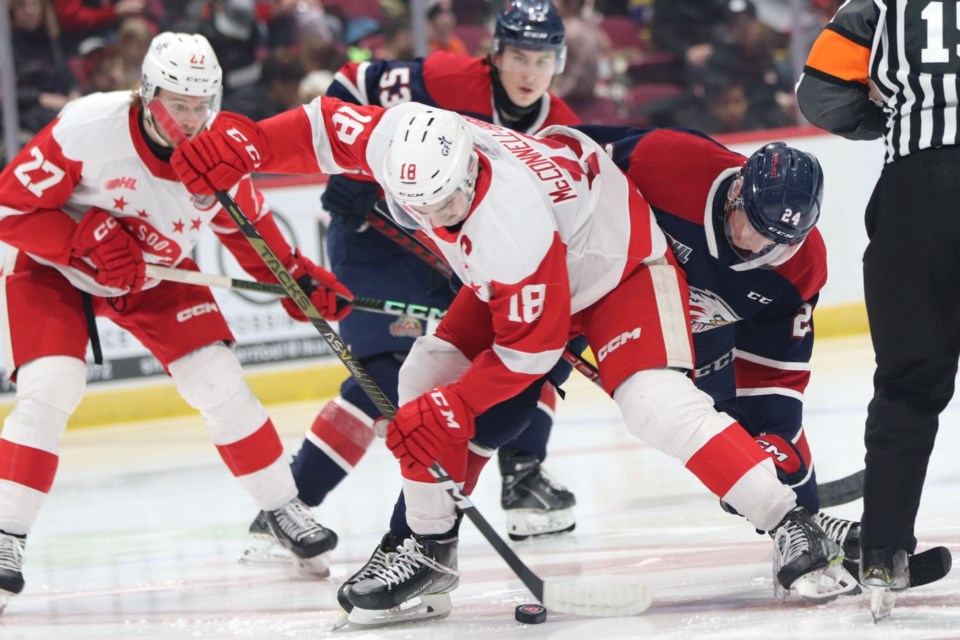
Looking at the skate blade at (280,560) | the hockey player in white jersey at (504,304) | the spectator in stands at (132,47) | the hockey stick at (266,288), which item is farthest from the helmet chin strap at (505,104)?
the spectator in stands at (132,47)

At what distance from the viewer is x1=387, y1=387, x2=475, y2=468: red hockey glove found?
257cm

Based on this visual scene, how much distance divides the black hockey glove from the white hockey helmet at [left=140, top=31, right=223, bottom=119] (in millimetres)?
605

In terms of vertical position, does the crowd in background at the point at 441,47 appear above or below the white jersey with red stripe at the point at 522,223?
below

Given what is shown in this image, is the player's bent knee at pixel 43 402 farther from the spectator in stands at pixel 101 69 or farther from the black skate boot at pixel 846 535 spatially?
the spectator in stands at pixel 101 69

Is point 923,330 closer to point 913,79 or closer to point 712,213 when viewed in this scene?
point 913,79

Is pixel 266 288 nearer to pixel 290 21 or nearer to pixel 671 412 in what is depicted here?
pixel 671 412

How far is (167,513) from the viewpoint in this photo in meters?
4.33

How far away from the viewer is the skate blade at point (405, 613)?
278cm

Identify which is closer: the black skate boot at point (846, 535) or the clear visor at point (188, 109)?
the black skate boot at point (846, 535)

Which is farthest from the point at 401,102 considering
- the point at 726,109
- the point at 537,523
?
the point at 726,109

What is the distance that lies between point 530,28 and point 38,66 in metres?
3.04

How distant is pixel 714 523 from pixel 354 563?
3.03 ft

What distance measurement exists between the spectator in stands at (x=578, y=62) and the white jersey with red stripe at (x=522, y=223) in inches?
157

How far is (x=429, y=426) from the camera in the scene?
8.44 ft
